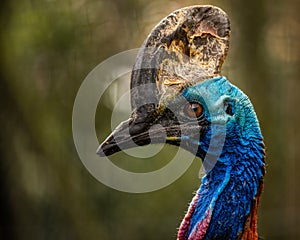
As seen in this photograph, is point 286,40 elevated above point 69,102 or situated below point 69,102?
above

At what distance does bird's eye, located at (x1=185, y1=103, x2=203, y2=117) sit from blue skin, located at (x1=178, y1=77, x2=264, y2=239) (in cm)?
1

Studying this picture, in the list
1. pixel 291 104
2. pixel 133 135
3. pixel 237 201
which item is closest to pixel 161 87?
pixel 133 135

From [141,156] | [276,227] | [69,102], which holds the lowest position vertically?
[276,227]

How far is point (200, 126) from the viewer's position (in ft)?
6.93

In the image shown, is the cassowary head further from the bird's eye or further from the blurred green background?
the blurred green background

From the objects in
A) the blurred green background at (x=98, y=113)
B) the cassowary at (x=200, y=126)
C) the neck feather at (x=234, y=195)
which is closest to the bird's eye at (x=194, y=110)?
the cassowary at (x=200, y=126)

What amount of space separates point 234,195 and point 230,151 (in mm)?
110

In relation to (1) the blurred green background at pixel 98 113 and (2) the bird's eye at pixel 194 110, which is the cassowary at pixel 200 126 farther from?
(1) the blurred green background at pixel 98 113

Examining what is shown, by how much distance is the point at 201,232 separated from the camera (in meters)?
2.12

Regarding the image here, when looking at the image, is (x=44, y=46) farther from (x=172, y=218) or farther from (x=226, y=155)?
(x=226, y=155)

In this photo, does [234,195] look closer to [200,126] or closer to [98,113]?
[200,126]

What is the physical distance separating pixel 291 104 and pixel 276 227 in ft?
2.34

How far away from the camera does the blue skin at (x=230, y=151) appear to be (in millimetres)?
2092

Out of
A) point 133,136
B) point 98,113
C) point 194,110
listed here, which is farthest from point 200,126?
point 98,113
